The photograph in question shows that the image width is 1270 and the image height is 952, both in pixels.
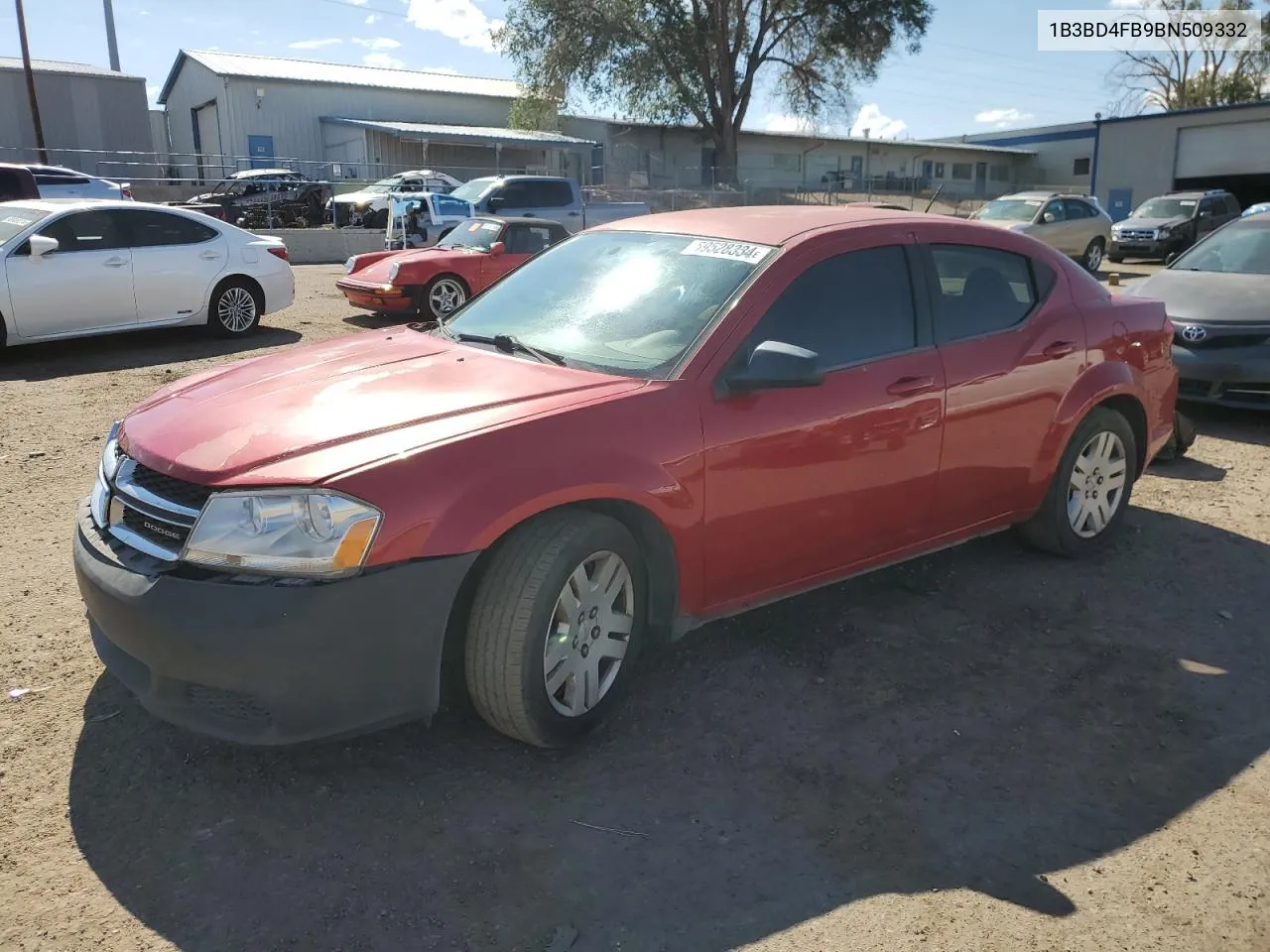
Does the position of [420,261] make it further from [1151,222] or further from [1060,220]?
[1151,222]

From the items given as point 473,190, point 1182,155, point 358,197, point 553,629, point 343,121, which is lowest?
point 553,629

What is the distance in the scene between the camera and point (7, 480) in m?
6.03

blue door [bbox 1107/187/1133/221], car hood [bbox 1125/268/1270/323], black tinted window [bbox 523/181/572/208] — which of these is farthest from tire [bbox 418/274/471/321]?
blue door [bbox 1107/187/1133/221]

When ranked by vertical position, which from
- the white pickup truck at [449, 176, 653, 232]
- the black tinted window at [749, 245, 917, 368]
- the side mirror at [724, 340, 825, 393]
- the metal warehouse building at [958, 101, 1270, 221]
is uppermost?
the metal warehouse building at [958, 101, 1270, 221]

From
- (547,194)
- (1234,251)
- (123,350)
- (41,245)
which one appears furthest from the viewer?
(547,194)

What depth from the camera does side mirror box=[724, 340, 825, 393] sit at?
10.9 ft

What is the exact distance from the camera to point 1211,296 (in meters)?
7.94

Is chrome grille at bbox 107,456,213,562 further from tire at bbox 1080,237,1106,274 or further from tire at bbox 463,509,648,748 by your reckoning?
tire at bbox 1080,237,1106,274

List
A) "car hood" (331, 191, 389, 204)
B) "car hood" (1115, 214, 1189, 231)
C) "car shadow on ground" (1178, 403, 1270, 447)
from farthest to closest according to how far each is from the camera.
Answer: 1. "car hood" (331, 191, 389, 204)
2. "car hood" (1115, 214, 1189, 231)
3. "car shadow on ground" (1178, 403, 1270, 447)

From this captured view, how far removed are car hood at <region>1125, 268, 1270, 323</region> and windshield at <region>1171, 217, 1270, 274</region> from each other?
9.1 inches

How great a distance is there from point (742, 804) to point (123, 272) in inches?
370

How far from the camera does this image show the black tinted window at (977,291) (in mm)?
4219

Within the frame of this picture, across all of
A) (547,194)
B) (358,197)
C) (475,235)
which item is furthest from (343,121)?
(475,235)

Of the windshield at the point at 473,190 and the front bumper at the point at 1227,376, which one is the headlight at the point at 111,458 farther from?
the windshield at the point at 473,190
